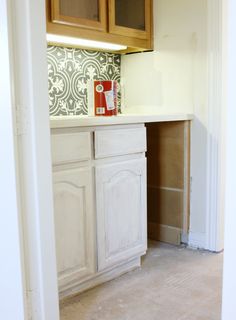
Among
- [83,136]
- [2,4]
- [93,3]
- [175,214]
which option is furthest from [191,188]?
[2,4]

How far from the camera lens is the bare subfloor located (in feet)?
5.62

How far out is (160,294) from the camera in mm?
1902

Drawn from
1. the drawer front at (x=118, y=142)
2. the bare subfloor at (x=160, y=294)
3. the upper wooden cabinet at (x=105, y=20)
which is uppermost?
the upper wooden cabinet at (x=105, y=20)

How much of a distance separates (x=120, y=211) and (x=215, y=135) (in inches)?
32.0

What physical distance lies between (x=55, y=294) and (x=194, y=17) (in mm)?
1831

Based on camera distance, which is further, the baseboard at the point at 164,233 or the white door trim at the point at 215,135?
the baseboard at the point at 164,233

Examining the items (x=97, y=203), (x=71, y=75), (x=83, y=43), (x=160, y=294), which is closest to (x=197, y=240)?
(x=160, y=294)

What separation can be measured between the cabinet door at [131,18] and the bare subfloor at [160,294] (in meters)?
1.44

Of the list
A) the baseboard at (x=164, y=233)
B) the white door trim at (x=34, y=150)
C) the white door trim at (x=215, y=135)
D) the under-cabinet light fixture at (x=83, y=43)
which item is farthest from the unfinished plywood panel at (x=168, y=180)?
A: the white door trim at (x=34, y=150)

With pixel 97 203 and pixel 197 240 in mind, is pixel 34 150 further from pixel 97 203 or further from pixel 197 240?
pixel 197 240

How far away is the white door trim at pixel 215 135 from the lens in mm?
2268

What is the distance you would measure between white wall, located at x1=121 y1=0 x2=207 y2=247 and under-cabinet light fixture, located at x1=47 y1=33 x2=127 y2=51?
24 cm

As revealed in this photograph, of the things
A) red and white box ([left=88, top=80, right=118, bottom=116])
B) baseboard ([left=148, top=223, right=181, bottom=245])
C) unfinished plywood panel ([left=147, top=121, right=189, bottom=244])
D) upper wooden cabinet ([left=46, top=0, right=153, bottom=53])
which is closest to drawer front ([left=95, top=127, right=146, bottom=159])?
red and white box ([left=88, top=80, right=118, bottom=116])

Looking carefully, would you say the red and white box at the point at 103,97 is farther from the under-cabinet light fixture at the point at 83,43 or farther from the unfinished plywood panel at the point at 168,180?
the unfinished plywood panel at the point at 168,180
